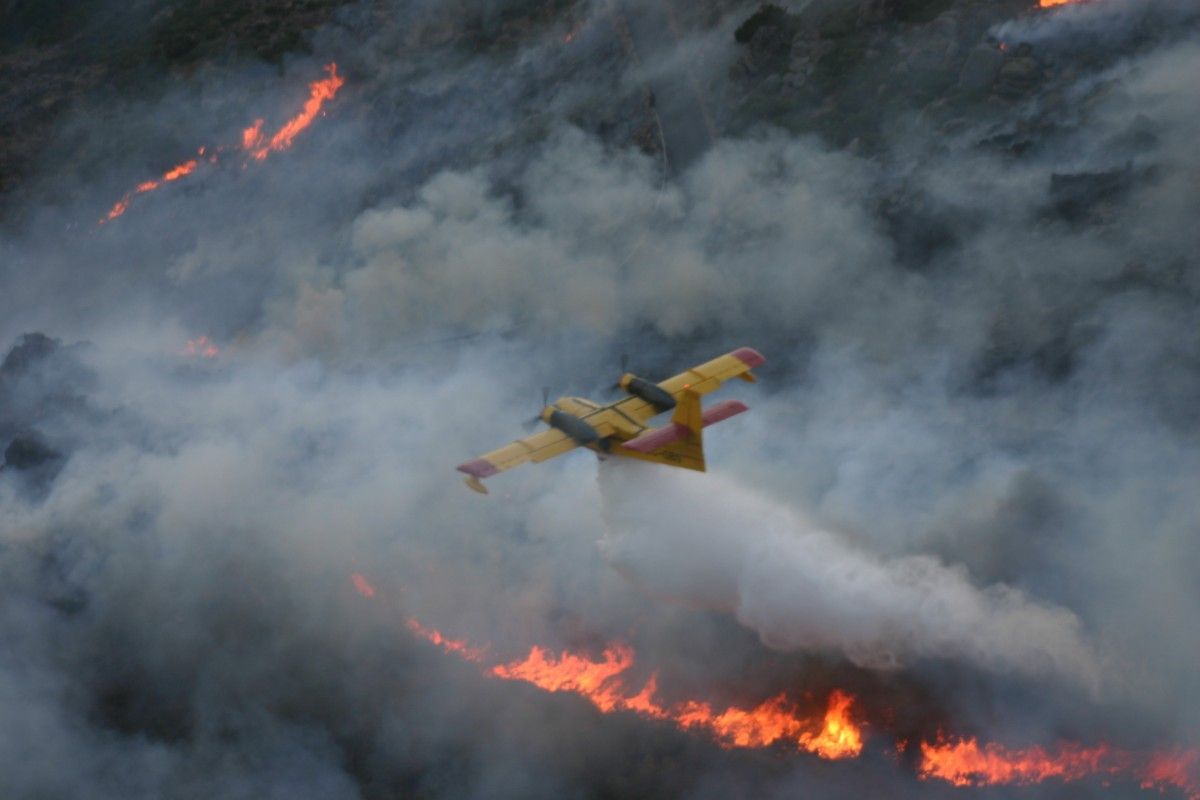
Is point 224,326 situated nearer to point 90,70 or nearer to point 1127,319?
point 90,70

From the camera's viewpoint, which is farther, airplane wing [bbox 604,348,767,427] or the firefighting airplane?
airplane wing [bbox 604,348,767,427]

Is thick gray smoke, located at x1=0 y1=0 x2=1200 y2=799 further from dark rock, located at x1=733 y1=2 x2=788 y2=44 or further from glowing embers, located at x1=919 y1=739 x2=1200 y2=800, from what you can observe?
glowing embers, located at x1=919 y1=739 x2=1200 y2=800

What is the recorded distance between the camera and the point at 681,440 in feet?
155

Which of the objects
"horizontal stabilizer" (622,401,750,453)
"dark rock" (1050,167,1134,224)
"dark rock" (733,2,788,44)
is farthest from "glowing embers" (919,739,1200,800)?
"dark rock" (733,2,788,44)

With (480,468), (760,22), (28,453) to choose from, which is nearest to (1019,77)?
(760,22)

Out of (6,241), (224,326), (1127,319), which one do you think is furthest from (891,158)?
(6,241)

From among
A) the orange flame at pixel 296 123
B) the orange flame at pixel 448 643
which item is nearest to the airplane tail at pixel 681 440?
the orange flame at pixel 448 643

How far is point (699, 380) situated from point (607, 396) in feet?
43.7

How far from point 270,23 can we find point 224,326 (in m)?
28.6

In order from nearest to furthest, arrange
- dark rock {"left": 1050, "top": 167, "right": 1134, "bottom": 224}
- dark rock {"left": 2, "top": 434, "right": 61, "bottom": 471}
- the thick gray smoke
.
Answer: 1. the thick gray smoke
2. dark rock {"left": 1050, "top": 167, "right": 1134, "bottom": 224}
3. dark rock {"left": 2, "top": 434, "right": 61, "bottom": 471}

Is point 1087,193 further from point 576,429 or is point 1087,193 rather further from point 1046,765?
point 1046,765

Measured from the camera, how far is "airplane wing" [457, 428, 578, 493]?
1859 inches

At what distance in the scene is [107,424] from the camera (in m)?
66.4

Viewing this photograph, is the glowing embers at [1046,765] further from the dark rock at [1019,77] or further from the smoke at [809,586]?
the dark rock at [1019,77]
